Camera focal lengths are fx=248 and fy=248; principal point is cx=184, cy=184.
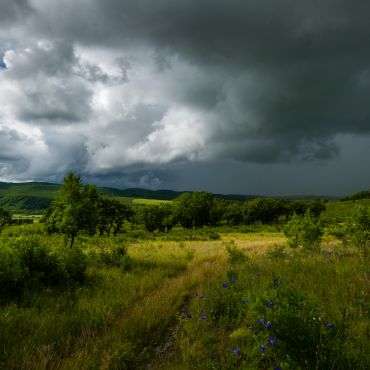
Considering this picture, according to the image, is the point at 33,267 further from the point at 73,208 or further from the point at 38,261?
the point at 73,208

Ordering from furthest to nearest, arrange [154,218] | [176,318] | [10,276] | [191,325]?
[154,218] < [10,276] < [176,318] < [191,325]

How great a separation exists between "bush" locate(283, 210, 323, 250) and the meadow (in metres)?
9.59

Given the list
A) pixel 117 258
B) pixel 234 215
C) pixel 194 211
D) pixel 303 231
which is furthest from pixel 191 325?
pixel 234 215

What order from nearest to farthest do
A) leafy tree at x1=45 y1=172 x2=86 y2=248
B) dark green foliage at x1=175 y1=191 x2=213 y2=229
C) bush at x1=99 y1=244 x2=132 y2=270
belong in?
bush at x1=99 y1=244 x2=132 y2=270 → leafy tree at x1=45 y1=172 x2=86 y2=248 → dark green foliage at x1=175 y1=191 x2=213 y2=229

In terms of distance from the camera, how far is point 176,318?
233 inches

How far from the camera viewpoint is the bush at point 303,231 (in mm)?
17984

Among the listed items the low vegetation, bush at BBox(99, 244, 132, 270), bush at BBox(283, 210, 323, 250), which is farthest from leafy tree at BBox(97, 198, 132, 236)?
the low vegetation

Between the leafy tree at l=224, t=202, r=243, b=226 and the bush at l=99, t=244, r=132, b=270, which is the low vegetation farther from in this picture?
the leafy tree at l=224, t=202, r=243, b=226

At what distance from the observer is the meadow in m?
3.47

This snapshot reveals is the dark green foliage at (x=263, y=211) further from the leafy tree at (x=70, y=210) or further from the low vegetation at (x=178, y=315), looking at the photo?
the low vegetation at (x=178, y=315)

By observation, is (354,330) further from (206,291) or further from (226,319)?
(206,291)

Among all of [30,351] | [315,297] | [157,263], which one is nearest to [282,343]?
[315,297]

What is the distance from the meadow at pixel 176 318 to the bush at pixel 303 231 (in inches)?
378

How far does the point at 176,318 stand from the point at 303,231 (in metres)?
15.0
